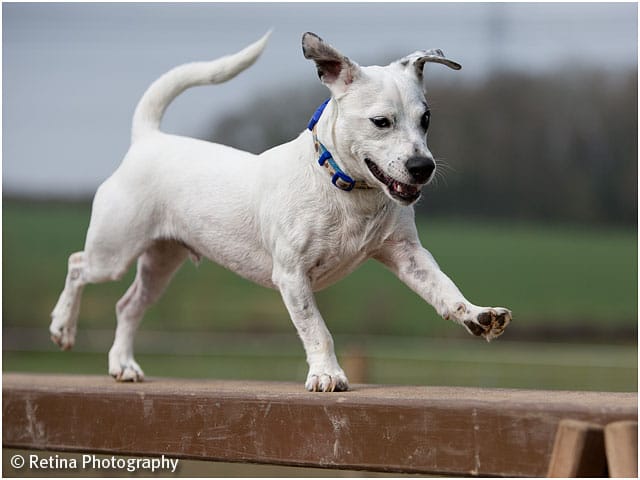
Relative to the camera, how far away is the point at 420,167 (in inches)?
147

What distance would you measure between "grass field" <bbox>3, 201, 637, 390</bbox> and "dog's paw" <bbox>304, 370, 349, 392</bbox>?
10537 mm

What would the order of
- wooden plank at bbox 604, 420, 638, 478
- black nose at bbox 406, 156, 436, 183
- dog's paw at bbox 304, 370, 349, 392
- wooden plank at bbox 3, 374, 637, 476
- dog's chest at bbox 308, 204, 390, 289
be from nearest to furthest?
wooden plank at bbox 604, 420, 638, 478, wooden plank at bbox 3, 374, 637, 476, black nose at bbox 406, 156, 436, 183, dog's paw at bbox 304, 370, 349, 392, dog's chest at bbox 308, 204, 390, 289

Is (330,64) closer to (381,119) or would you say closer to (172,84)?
(381,119)

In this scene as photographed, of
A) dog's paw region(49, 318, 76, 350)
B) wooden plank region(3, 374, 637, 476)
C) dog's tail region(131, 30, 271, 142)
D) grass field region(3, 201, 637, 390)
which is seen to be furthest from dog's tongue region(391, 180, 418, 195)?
grass field region(3, 201, 637, 390)

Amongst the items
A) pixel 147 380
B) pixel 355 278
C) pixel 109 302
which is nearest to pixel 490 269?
pixel 355 278

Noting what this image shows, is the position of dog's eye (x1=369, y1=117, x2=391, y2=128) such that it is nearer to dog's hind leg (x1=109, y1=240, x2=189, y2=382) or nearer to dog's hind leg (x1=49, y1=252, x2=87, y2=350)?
dog's hind leg (x1=109, y1=240, x2=189, y2=382)

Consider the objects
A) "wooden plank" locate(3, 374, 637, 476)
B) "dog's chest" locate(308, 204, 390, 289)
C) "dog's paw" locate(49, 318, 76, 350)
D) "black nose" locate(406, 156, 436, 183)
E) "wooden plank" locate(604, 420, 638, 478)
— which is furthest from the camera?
"dog's paw" locate(49, 318, 76, 350)

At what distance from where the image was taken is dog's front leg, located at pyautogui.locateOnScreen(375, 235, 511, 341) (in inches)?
149

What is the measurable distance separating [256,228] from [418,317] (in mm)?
13023

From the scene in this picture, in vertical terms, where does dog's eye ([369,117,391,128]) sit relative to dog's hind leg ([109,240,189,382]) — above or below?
above

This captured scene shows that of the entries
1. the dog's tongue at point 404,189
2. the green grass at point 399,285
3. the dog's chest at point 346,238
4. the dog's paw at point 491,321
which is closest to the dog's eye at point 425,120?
the dog's tongue at point 404,189

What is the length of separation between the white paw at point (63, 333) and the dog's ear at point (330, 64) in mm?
1913

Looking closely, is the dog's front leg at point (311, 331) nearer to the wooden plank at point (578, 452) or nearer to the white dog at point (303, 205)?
the white dog at point (303, 205)

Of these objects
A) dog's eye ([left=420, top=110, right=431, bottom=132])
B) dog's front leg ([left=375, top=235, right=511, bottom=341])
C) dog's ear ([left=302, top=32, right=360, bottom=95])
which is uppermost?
dog's ear ([left=302, top=32, right=360, bottom=95])
